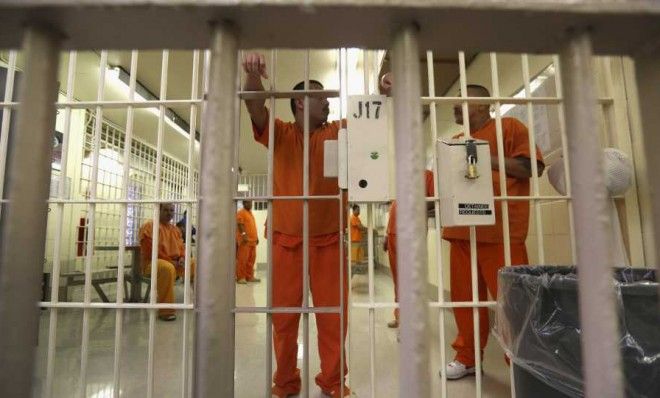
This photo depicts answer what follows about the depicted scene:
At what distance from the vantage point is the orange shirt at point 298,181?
1466 mm

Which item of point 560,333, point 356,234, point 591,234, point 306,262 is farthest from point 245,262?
point 591,234

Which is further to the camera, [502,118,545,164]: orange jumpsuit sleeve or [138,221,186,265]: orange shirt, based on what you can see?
[138,221,186,265]: orange shirt

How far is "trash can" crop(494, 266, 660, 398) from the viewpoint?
767 mm

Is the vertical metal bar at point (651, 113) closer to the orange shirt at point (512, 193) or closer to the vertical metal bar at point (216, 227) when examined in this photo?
the vertical metal bar at point (216, 227)

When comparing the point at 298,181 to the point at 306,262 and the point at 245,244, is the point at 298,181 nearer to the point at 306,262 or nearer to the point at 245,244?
the point at 306,262

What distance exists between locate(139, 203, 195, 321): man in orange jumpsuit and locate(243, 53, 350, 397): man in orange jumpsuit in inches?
74.7

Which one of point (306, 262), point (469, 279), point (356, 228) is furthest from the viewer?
point (356, 228)

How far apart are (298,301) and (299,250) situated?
0.69 feet

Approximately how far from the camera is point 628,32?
36cm

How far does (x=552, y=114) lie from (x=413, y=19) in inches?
83.6

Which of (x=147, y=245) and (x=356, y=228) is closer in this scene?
(x=147, y=245)

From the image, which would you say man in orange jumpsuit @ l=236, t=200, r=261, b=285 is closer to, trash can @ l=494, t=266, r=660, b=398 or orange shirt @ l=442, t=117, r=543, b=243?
orange shirt @ l=442, t=117, r=543, b=243

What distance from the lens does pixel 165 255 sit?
3590 mm

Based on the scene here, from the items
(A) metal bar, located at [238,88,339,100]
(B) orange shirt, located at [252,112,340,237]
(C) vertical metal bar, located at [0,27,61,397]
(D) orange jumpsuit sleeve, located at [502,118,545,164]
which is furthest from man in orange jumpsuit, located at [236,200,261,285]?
(C) vertical metal bar, located at [0,27,61,397]
